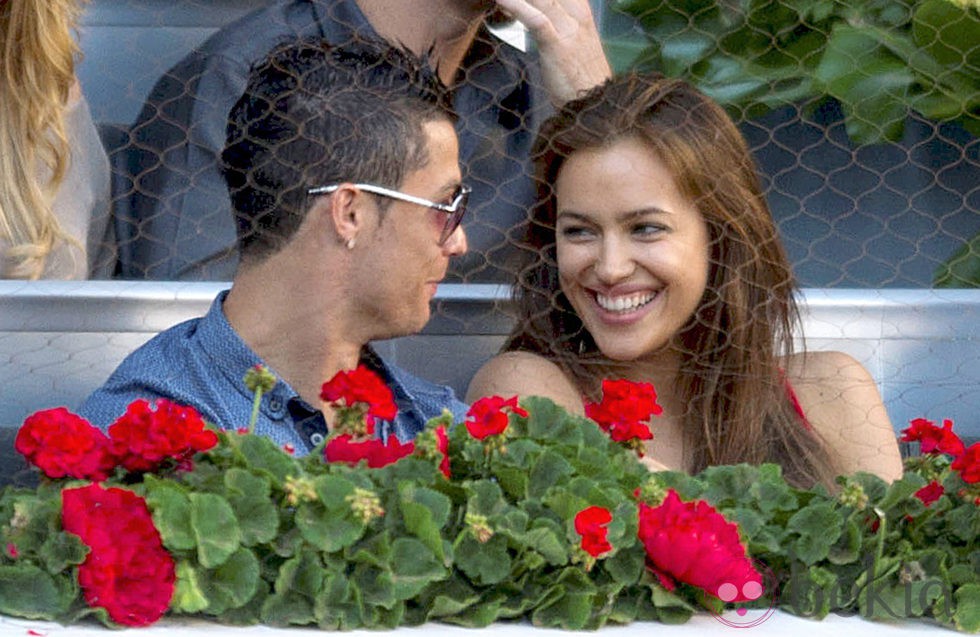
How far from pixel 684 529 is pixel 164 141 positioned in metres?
1.15

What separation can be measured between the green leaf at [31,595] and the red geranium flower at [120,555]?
0.07 feet

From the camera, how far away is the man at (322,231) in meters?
1.69

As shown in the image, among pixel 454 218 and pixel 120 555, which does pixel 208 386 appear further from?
pixel 120 555

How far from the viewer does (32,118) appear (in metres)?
1.98

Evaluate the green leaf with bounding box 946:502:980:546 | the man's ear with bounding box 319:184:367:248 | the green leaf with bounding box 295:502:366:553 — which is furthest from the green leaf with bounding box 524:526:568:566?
the man's ear with bounding box 319:184:367:248

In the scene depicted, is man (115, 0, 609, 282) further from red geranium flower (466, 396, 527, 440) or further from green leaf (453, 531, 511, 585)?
green leaf (453, 531, 511, 585)

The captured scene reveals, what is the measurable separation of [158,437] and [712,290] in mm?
895

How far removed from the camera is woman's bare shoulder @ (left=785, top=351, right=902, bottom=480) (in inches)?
76.5

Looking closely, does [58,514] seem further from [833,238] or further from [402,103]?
[833,238]

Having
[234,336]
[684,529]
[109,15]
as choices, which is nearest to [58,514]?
[684,529]

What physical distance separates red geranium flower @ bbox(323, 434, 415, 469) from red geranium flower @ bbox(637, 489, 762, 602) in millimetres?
190

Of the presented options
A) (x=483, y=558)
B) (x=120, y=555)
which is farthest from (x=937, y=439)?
(x=120, y=555)

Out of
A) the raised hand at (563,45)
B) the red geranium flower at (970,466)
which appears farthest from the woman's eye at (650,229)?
the red geranium flower at (970,466)

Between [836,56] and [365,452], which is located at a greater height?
[365,452]
